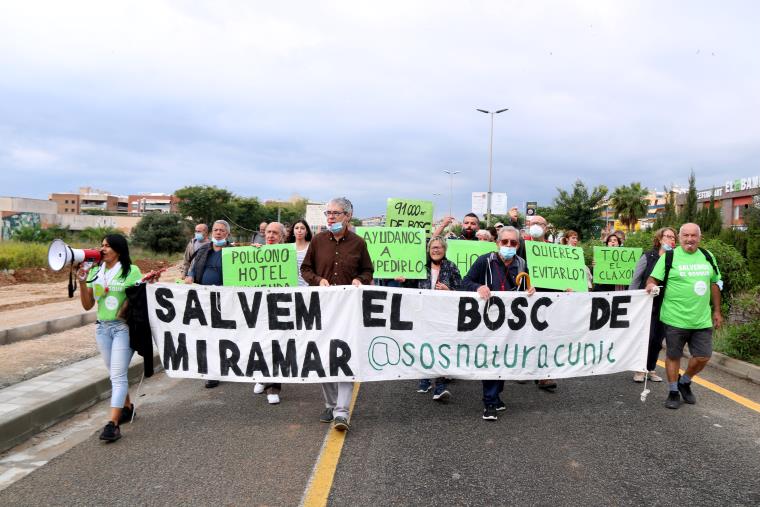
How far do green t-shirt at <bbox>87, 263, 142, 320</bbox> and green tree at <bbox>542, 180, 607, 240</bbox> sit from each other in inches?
1487

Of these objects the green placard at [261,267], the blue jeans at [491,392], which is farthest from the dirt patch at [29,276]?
the blue jeans at [491,392]

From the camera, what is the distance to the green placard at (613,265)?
8453 millimetres

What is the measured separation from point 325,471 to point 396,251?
13.4 ft

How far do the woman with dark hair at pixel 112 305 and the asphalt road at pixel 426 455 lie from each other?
1.69ft

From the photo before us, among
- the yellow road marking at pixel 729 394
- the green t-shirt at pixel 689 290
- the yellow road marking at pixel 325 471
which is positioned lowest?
the yellow road marking at pixel 729 394

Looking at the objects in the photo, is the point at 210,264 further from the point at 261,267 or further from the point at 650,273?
the point at 650,273

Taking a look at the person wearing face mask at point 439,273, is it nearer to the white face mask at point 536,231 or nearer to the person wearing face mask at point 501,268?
the person wearing face mask at point 501,268

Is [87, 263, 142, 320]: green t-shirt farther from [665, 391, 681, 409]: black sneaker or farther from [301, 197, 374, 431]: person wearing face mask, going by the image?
[665, 391, 681, 409]: black sneaker

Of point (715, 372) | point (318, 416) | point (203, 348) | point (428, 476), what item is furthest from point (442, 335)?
point (715, 372)

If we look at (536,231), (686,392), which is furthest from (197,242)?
(686,392)

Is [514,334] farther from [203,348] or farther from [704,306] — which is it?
[203,348]

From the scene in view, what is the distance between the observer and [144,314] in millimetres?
4977

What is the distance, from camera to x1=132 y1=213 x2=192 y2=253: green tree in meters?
39.6

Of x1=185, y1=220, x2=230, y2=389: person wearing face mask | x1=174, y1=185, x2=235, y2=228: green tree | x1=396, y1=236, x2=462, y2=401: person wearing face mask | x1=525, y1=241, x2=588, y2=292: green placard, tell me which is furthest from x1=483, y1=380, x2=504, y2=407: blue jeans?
x1=174, y1=185, x2=235, y2=228: green tree
